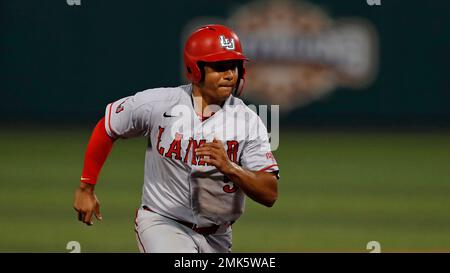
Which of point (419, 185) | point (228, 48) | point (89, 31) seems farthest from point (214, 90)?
point (89, 31)

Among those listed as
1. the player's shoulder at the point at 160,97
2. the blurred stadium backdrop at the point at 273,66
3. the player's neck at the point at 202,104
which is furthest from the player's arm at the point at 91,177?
the blurred stadium backdrop at the point at 273,66

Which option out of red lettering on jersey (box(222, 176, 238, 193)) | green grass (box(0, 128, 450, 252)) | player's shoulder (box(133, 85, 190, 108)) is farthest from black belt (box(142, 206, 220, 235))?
green grass (box(0, 128, 450, 252))

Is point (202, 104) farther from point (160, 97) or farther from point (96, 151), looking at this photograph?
point (96, 151)

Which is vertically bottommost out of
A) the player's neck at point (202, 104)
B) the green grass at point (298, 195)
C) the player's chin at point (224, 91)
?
the green grass at point (298, 195)

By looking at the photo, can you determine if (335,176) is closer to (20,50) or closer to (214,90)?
(20,50)

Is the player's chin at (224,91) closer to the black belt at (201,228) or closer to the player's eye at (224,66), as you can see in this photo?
the player's eye at (224,66)

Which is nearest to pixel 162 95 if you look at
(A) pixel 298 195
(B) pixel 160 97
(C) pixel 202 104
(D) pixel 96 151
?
(B) pixel 160 97

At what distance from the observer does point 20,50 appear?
16.8 m

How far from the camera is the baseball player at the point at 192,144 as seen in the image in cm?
569

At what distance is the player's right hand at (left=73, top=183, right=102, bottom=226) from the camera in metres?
5.73

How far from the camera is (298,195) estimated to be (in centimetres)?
1178

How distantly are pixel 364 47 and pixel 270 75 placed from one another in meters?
1.68

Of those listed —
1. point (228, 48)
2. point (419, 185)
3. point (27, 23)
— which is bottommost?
point (419, 185)

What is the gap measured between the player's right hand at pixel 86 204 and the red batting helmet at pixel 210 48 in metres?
0.90
